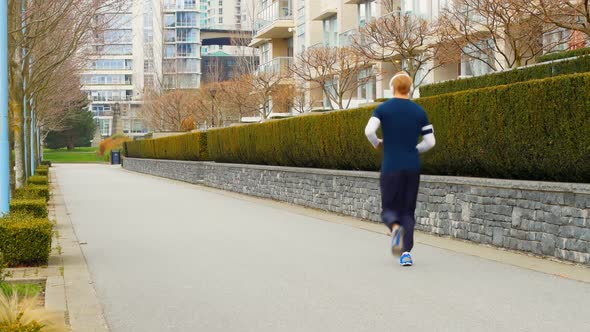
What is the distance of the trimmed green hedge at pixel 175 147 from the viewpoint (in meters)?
35.8

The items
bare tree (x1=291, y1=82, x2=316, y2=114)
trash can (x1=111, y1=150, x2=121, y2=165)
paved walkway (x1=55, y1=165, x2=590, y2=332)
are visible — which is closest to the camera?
paved walkway (x1=55, y1=165, x2=590, y2=332)

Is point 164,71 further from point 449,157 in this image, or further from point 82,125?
point 449,157

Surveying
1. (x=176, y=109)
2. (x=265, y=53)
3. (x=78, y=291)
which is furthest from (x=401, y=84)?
(x=176, y=109)

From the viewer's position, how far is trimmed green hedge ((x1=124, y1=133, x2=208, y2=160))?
3584 centimetres

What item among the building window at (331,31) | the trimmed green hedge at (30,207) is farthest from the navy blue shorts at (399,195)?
the building window at (331,31)

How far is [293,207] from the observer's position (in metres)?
20.6

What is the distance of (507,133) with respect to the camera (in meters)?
11.7

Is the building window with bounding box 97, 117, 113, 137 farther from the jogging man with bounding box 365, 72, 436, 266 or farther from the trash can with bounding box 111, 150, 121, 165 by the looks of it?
the jogging man with bounding box 365, 72, 436, 266

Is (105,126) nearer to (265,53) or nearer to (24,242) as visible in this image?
(265,53)

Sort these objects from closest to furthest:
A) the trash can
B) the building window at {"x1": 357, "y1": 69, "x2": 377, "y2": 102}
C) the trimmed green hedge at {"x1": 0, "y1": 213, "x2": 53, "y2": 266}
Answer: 1. the trimmed green hedge at {"x1": 0, "y1": 213, "x2": 53, "y2": 266}
2. the building window at {"x1": 357, "y1": 69, "x2": 377, "y2": 102}
3. the trash can

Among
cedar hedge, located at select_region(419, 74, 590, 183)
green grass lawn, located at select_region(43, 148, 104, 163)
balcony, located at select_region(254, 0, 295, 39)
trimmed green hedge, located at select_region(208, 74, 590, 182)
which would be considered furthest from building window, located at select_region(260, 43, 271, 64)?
cedar hedge, located at select_region(419, 74, 590, 183)

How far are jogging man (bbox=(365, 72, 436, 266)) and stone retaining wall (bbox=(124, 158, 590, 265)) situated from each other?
6.78 ft

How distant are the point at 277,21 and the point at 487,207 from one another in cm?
4596

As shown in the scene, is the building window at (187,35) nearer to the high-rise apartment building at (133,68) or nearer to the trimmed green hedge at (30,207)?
the high-rise apartment building at (133,68)
